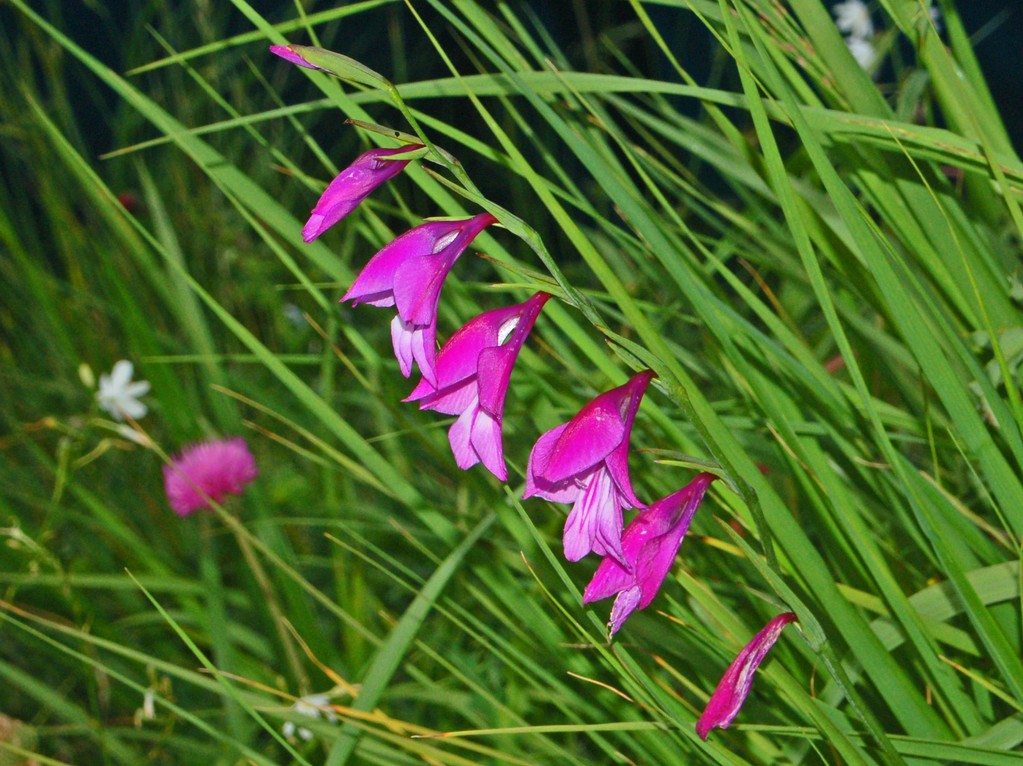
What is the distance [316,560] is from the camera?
1.23 metres

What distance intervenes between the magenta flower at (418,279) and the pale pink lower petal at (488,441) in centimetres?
3

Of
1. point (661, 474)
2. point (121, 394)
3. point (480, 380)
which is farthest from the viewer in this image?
point (121, 394)

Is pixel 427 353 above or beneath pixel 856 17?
above

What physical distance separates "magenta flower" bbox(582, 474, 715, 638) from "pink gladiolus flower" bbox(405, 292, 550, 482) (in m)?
0.06

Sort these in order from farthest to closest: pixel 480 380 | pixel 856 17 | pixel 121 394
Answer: pixel 856 17 → pixel 121 394 → pixel 480 380

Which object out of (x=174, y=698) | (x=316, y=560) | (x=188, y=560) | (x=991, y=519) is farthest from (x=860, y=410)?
(x=188, y=560)

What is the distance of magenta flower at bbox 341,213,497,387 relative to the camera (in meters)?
0.46

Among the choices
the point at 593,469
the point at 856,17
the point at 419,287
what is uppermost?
the point at 419,287

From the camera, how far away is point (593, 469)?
0.47m

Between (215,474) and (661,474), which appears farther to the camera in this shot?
(215,474)

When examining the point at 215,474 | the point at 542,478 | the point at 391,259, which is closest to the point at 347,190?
the point at 391,259

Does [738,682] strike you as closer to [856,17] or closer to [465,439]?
[465,439]

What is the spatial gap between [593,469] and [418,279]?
0.37 ft

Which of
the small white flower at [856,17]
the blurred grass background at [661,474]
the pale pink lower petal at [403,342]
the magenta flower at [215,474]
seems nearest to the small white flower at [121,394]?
the blurred grass background at [661,474]
